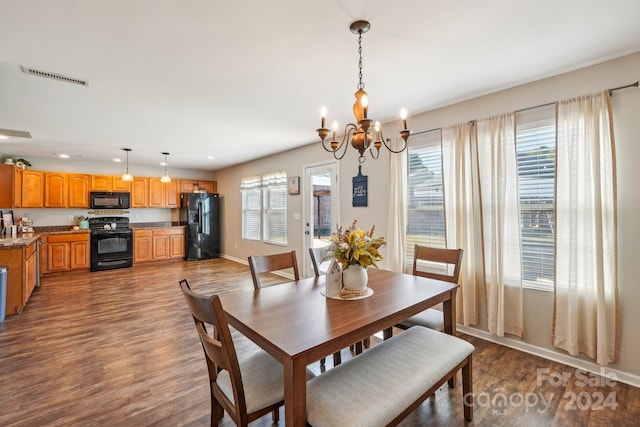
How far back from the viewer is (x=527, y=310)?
269 cm

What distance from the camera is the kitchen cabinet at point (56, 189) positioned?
5977 mm

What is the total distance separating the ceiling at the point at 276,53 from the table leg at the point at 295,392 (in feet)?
6.11

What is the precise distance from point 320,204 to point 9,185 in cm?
574

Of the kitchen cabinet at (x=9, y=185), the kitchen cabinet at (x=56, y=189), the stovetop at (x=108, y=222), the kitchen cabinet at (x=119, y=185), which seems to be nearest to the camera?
the kitchen cabinet at (x=9, y=185)

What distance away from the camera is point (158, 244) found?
7078 millimetres

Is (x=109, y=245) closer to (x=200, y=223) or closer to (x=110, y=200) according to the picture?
(x=110, y=200)

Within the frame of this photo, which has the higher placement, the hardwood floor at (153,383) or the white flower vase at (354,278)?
the white flower vase at (354,278)

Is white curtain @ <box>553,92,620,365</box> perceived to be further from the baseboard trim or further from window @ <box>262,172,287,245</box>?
window @ <box>262,172,287,245</box>

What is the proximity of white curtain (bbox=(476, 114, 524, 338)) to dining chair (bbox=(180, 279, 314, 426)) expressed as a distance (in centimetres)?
218

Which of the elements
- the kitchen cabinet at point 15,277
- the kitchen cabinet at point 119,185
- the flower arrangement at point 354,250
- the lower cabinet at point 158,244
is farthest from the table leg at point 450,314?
the kitchen cabinet at point 119,185

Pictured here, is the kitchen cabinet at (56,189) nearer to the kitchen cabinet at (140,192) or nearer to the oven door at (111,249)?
the oven door at (111,249)

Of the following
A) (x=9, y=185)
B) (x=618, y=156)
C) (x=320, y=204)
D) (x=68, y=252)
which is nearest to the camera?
(x=618, y=156)

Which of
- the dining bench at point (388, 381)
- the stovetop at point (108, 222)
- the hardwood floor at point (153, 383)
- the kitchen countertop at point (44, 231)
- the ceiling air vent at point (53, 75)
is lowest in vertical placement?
the hardwood floor at point (153, 383)

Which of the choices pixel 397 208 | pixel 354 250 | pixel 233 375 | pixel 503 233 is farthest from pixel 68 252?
pixel 503 233
